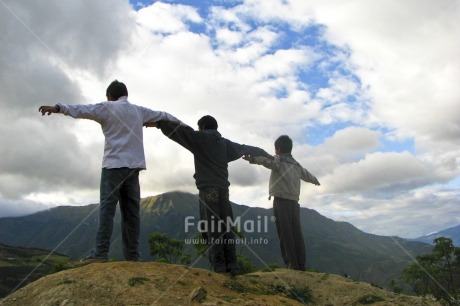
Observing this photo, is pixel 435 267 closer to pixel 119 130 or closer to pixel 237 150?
pixel 237 150

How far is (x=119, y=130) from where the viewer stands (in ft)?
26.9

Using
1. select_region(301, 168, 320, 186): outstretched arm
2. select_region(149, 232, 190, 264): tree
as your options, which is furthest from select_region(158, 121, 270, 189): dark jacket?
select_region(149, 232, 190, 264): tree

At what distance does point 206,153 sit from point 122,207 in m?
2.33

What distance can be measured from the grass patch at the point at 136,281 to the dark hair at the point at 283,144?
6648mm

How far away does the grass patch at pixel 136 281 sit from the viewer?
7.16 meters

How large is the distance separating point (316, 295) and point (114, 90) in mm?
6768

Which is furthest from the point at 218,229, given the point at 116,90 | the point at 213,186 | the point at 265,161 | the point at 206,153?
the point at 116,90

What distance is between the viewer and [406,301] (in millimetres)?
9805

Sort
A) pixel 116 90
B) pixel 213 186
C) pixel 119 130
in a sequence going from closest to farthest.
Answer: pixel 119 130, pixel 116 90, pixel 213 186

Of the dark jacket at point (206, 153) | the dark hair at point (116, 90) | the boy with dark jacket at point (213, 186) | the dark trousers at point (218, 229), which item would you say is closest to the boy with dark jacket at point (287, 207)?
the dark jacket at point (206, 153)

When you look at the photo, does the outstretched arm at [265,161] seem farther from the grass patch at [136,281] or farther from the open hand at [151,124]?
the grass patch at [136,281]

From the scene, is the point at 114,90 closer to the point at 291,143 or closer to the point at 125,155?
the point at 125,155

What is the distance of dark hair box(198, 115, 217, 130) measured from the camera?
395 inches

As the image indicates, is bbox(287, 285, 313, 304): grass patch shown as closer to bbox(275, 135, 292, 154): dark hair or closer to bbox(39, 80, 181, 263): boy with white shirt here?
bbox(39, 80, 181, 263): boy with white shirt
